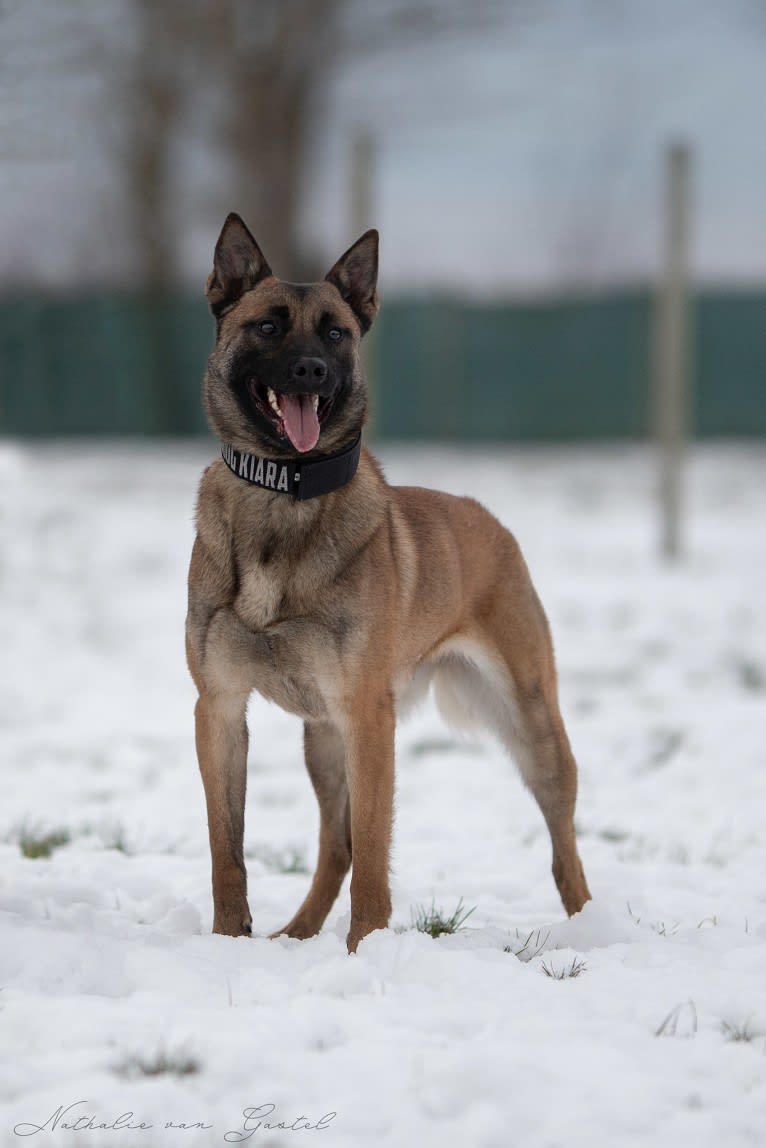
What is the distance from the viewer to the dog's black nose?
314cm

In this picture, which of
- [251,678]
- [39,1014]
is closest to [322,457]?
[251,678]

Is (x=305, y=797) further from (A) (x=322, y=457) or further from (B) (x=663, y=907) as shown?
(A) (x=322, y=457)

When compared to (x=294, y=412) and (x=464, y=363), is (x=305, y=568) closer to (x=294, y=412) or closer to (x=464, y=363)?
(x=294, y=412)

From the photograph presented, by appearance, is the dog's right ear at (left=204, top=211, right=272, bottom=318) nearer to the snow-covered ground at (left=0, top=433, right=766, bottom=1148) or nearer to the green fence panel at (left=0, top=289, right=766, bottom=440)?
the snow-covered ground at (left=0, top=433, right=766, bottom=1148)

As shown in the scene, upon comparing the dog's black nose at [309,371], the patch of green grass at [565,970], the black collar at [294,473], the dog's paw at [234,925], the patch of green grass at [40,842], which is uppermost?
the dog's black nose at [309,371]

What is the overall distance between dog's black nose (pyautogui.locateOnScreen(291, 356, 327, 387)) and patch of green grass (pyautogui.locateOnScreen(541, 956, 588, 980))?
4.80 ft

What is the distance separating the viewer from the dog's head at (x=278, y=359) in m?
3.22

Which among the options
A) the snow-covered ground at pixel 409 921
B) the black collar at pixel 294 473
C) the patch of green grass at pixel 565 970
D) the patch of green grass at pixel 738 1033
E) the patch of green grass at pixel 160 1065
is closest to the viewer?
the snow-covered ground at pixel 409 921

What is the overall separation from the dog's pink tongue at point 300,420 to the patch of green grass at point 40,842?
1.79m

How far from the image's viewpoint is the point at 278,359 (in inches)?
127

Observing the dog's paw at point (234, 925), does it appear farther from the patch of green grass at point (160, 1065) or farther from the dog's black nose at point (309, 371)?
the dog's black nose at point (309, 371)

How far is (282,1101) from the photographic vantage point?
2250mm

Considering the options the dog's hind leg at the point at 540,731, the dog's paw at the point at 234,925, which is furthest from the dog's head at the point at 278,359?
the dog's paw at the point at 234,925

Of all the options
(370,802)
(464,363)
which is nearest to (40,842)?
(370,802)
